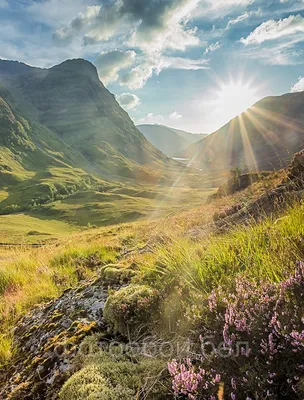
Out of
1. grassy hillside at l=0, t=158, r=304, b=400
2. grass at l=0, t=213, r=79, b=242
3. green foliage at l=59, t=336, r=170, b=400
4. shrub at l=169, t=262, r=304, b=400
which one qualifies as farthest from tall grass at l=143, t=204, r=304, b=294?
grass at l=0, t=213, r=79, b=242

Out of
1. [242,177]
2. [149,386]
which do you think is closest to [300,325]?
[149,386]

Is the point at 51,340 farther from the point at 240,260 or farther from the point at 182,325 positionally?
the point at 240,260

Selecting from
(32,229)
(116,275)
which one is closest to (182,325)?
(116,275)

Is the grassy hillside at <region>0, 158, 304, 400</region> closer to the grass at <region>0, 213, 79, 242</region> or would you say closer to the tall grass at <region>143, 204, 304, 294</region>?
the tall grass at <region>143, 204, 304, 294</region>

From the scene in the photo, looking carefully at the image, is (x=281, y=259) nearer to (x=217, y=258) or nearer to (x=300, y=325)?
(x=217, y=258)

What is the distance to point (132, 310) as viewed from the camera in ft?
12.0

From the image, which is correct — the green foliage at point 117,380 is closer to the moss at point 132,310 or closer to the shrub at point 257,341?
the shrub at point 257,341

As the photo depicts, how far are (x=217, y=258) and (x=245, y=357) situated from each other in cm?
175

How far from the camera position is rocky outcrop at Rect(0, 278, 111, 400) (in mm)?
3074

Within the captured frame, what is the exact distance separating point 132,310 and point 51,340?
4.09 ft

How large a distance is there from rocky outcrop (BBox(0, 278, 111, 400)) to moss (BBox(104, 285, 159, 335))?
29 cm

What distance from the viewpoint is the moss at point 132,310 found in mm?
3554

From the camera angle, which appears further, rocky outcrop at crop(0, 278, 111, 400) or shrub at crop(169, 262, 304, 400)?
rocky outcrop at crop(0, 278, 111, 400)

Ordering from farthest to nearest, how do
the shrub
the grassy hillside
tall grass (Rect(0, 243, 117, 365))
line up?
tall grass (Rect(0, 243, 117, 365)) < the grassy hillside < the shrub
